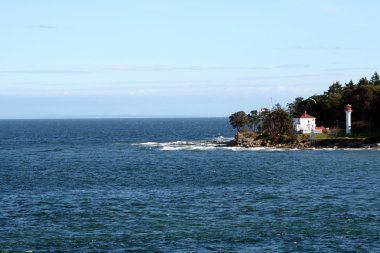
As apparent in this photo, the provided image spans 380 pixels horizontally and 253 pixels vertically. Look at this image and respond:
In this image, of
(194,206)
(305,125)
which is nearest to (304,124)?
(305,125)

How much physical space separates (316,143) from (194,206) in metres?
77.7

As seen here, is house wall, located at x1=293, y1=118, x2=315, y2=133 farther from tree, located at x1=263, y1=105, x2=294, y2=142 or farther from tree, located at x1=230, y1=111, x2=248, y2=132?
tree, located at x1=230, y1=111, x2=248, y2=132

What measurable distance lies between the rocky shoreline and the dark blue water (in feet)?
64.1

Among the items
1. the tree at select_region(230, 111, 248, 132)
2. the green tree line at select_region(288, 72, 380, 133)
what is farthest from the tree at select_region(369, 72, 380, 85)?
the tree at select_region(230, 111, 248, 132)

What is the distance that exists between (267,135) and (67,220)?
97.8m

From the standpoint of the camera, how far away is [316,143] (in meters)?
130

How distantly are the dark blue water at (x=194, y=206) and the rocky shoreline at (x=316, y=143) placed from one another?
1953cm

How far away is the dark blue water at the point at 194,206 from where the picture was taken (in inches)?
1672

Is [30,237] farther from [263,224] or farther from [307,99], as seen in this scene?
[307,99]

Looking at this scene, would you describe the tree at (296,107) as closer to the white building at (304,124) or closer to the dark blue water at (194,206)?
the white building at (304,124)

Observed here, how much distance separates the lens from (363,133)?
13488cm

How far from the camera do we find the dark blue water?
1672 inches

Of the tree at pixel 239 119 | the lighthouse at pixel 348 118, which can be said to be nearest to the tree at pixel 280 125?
the lighthouse at pixel 348 118

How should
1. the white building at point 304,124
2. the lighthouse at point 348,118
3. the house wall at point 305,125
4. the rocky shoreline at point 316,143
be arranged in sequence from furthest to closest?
the house wall at point 305,125, the white building at point 304,124, the lighthouse at point 348,118, the rocky shoreline at point 316,143
